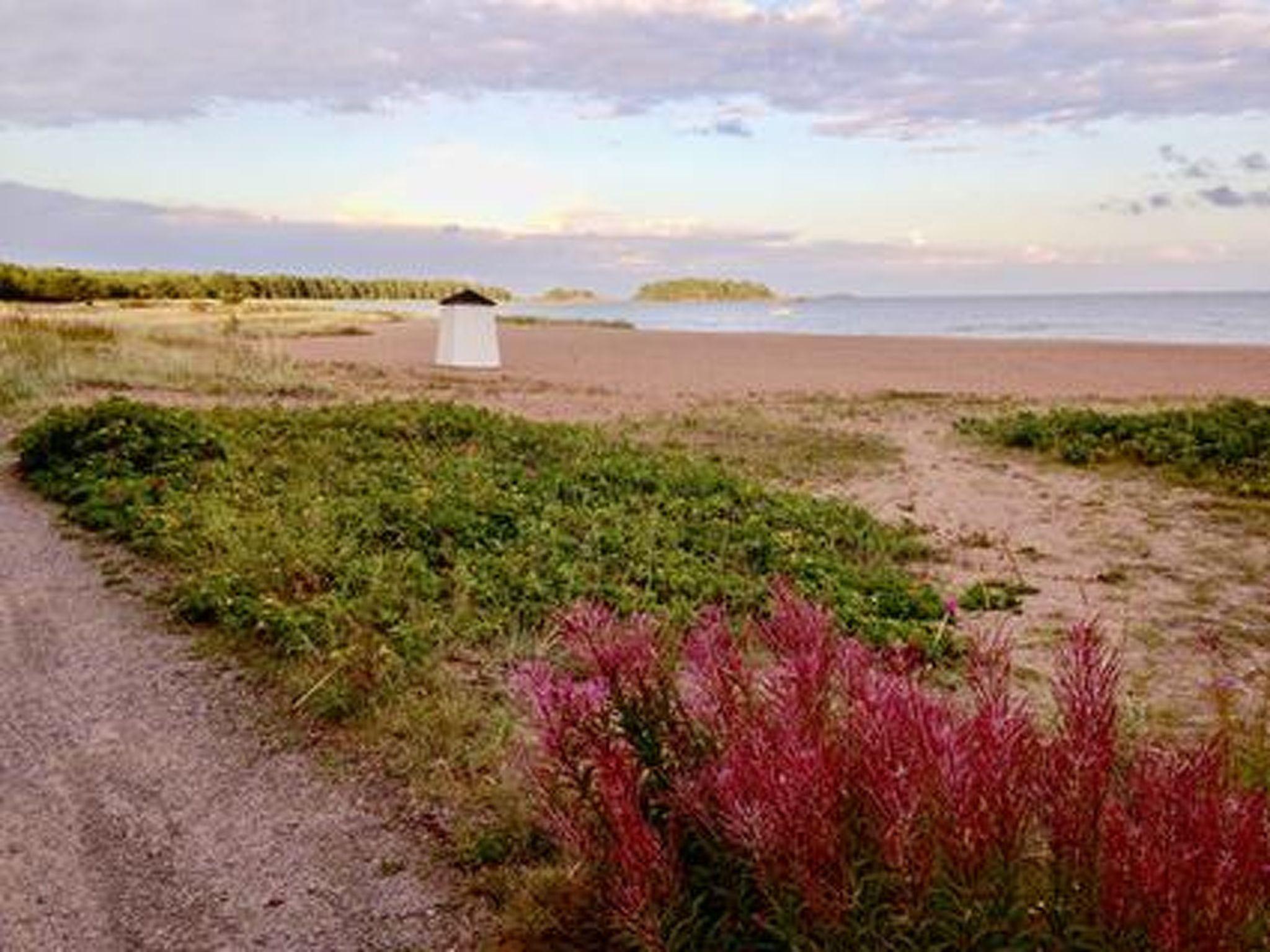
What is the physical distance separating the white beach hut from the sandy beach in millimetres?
744

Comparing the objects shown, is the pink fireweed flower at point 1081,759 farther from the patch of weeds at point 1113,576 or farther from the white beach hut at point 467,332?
the white beach hut at point 467,332

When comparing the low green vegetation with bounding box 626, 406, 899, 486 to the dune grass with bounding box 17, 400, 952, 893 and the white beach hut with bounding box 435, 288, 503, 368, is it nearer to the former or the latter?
the dune grass with bounding box 17, 400, 952, 893

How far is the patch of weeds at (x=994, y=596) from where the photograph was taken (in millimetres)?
9352

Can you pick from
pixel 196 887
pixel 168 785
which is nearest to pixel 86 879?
pixel 196 887

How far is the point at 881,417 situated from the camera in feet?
69.7

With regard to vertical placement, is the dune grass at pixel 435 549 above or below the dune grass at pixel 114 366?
below

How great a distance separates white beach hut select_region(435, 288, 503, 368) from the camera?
107ft

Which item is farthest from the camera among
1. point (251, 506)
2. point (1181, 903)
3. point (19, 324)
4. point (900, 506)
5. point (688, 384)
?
point (688, 384)

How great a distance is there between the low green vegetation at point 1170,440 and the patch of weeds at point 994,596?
5.31 metres

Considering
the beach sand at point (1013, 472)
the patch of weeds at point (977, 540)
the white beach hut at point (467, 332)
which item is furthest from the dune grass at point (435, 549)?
the white beach hut at point (467, 332)

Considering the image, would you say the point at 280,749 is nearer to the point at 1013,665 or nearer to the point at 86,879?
the point at 86,879

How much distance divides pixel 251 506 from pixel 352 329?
49.7m

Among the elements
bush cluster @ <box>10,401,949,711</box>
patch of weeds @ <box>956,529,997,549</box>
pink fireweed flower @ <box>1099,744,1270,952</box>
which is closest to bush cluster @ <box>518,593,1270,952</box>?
pink fireweed flower @ <box>1099,744,1270,952</box>

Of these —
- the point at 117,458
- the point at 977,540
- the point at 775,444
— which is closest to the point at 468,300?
the point at 775,444
